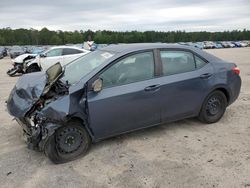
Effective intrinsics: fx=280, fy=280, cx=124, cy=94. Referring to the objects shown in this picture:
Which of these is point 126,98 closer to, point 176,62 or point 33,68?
point 176,62

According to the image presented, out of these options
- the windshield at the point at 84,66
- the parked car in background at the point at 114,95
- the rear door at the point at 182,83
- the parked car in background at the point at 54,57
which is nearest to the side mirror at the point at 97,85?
the parked car in background at the point at 114,95

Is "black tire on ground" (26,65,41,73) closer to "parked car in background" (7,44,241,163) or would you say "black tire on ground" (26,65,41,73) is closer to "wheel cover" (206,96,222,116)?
"parked car in background" (7,44,241,163)

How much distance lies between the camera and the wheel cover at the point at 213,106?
17.0ft

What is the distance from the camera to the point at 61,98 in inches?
151

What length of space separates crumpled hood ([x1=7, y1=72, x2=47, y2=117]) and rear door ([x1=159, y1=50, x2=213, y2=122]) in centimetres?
A: 192

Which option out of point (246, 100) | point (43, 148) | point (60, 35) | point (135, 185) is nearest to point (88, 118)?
point (43, 148)

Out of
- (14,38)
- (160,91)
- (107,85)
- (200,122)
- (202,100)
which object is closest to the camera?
(107,85)

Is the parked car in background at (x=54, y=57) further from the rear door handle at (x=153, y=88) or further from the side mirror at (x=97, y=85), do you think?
the side mirror at (x=97, y=85)

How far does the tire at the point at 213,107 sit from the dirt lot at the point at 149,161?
171mm

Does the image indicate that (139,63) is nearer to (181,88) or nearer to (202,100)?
(181,88)

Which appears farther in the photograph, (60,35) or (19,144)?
(60,35)

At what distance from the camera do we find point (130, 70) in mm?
4359

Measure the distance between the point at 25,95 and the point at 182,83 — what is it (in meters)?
2.53

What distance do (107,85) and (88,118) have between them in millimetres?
560
